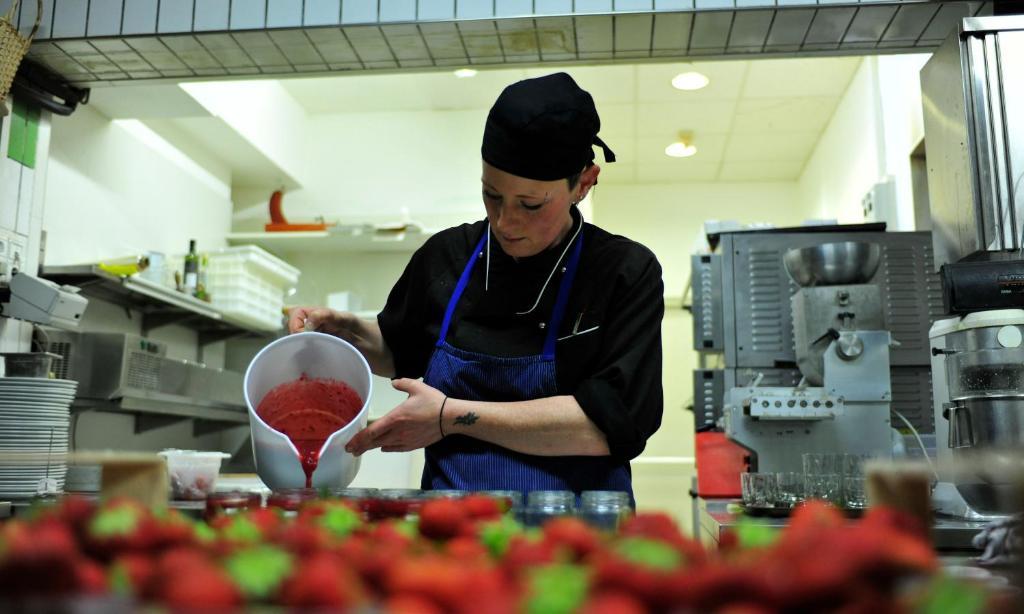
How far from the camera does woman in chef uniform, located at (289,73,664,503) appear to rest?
159 centimetres

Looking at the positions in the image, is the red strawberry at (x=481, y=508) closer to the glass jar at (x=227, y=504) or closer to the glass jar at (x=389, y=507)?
the glass jar at (x=389, y=507)

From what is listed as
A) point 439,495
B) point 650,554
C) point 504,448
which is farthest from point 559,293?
point 650,554

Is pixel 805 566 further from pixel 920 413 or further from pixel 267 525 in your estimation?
pixel 920 413

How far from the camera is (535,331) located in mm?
1786

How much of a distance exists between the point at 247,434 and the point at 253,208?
61.5 inches

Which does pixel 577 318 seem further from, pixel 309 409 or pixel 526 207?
pixel 309 409

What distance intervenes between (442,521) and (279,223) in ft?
17.3

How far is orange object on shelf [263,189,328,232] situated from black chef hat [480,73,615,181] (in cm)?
422

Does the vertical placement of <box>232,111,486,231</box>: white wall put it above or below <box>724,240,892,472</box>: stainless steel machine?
above

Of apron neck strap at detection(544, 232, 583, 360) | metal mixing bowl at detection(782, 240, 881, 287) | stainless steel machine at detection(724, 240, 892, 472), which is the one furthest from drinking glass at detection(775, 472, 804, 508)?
metal mixing bowl at detection(782, 240, 881, 287)

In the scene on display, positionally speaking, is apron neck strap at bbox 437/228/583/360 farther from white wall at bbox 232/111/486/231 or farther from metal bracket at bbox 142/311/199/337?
white wall at bbox 232/111/486/231

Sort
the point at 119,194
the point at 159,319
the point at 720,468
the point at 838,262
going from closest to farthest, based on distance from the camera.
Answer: the point at 838,262
the point at 720,468
the point at 119,194
the point at 159,319

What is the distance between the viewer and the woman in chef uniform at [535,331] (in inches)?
62.7

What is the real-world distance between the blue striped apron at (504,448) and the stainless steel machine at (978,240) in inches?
33.4
